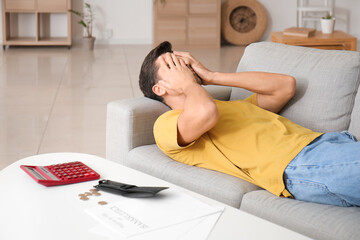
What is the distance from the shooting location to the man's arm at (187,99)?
1930 mm

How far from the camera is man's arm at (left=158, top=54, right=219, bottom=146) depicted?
1.93 metres

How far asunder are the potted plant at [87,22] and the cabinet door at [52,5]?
0.12 m

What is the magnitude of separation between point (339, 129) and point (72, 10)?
5.99 metres

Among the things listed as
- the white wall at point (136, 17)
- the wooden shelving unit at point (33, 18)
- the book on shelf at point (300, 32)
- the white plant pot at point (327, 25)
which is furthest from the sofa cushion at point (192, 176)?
the white wall at point (136, 17)

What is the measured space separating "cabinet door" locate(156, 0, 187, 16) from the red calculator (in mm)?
6200

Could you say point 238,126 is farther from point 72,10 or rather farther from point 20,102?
point 72,10

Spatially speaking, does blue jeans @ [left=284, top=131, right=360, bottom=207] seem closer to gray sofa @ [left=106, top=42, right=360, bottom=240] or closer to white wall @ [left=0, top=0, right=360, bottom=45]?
gray sofa @ [left=106, top=42, right=360, bottom=240]

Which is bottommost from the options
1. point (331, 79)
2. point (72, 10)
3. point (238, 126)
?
point (238, 126)

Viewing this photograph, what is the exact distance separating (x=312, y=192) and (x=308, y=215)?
12cm

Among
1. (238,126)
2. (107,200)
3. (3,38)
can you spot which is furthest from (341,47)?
(3,38)

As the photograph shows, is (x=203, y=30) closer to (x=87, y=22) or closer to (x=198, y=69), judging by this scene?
(x=87, y=22)

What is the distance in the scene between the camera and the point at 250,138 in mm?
2027

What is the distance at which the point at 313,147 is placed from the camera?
6.45ft

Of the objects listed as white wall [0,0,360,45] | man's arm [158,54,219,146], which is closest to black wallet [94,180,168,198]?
man's arm [158,54,219,146]
